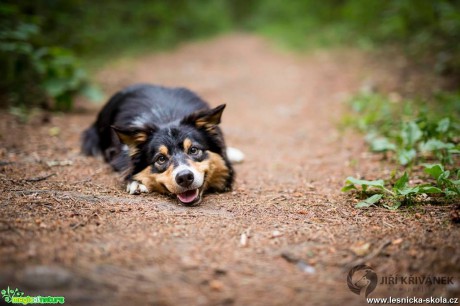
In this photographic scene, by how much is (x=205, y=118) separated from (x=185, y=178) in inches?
32.4

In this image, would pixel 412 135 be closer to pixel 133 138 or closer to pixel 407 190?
pixel 407 190

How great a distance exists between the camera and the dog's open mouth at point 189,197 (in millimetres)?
3521

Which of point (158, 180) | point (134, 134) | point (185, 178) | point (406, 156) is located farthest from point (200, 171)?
point (406, 156)

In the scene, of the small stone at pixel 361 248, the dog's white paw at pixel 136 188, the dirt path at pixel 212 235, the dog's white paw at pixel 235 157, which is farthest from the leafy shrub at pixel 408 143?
the dog's white paw at pixel 136 188

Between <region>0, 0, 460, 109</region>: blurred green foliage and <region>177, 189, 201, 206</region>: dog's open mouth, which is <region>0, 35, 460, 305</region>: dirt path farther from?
<region>0, 0, 460, 109</region>: blurred green foliage

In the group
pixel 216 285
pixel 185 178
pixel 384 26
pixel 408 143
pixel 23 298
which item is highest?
pixel 384 26

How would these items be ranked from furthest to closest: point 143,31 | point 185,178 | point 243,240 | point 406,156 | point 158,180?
1. point 143,31
2. point 406,156
3. point 158,180
4. point 185,178
5. point 243,240

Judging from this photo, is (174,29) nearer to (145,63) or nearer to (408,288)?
(145,63)

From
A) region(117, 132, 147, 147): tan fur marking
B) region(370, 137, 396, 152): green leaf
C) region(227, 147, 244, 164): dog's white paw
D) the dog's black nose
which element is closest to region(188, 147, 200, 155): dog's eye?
the dog's black nose

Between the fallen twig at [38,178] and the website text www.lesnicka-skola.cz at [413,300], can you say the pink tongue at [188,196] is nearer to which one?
the fallen twig at [38,178]

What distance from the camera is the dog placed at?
3574 mm

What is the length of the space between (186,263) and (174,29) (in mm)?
17332

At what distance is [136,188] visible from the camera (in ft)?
12.3

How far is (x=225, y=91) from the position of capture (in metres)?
9.56
